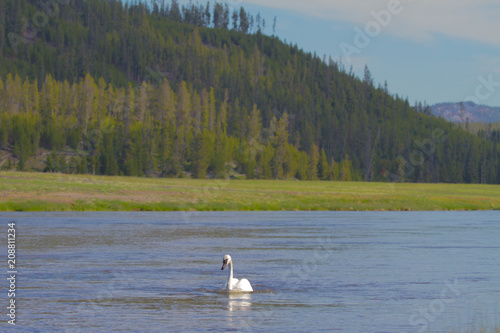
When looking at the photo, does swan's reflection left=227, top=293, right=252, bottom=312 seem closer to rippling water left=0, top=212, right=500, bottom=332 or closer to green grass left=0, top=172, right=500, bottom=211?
rippling water left=0, top=212, right=500, bottom=332

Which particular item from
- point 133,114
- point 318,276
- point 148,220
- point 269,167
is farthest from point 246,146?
point 318,276

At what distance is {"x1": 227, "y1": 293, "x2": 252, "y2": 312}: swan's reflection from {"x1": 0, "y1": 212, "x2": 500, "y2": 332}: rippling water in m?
0.05

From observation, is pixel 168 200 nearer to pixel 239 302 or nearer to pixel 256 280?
pixel 256 280

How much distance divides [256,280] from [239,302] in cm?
356

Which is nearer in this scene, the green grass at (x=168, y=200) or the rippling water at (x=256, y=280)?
the rippling water at (x=256, y=280)

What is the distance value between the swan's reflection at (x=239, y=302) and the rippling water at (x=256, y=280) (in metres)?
0.05

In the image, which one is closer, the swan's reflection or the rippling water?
the rippling water

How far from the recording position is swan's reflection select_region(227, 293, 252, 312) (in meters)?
16.4

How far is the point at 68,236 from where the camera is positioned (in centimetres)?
3306

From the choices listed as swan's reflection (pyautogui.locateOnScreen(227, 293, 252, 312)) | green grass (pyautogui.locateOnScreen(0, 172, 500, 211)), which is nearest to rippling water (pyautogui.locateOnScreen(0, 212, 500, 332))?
swan's reflection (pyautogui.locateOnScreen(227, 293, 252, 312))

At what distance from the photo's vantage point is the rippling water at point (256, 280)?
14.6 metres

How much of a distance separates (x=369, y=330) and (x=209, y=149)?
13397 cm

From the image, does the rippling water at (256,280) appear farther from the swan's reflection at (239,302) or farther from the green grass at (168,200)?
the green grass at (168,200)

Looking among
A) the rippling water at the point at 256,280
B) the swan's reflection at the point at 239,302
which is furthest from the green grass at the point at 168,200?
the swan's reflection at the point at 239,302
